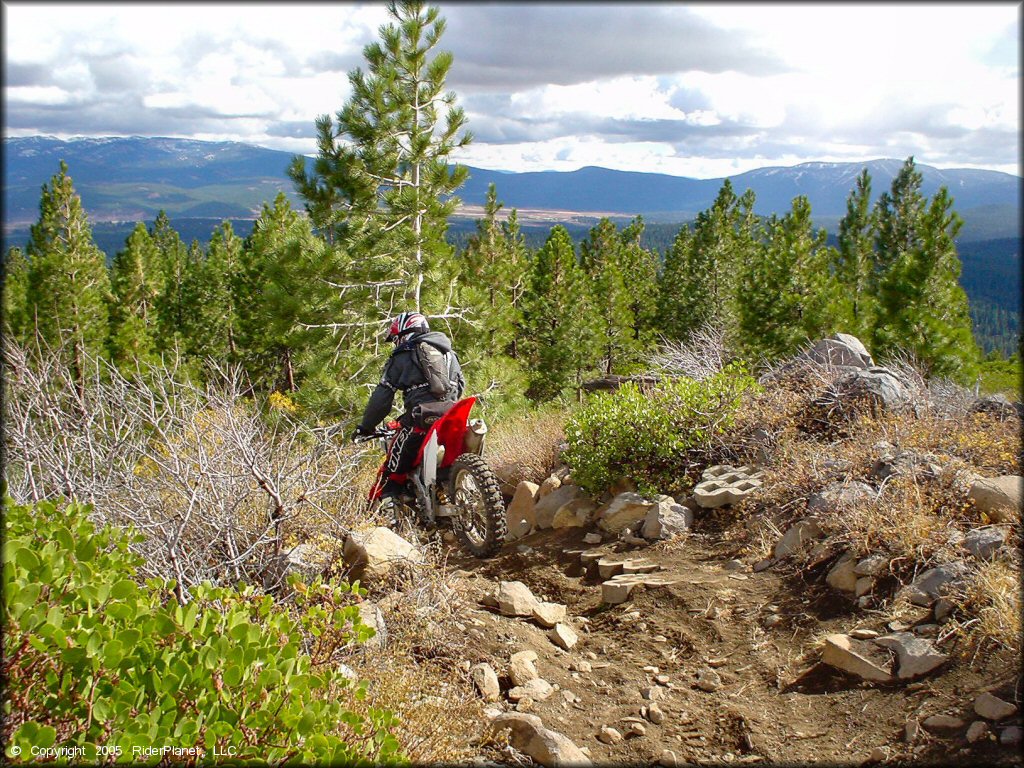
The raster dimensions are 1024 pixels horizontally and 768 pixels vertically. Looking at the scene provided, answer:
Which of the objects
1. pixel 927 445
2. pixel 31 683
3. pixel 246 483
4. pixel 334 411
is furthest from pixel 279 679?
pixel 334 411

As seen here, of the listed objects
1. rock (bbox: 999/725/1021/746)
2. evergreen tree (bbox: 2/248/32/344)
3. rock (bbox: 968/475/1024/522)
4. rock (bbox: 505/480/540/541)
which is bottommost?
evergreen tree (bbox: 2/248/32/344)

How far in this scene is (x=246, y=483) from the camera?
14.7ft

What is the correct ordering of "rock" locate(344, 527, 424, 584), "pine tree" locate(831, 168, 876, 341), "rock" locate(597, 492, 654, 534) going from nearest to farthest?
1. "rock" locate(344, 527, 424, 584)
2. "rock" locate(597, 492, 654, 534)
3. "pine tree" locate(831, 168, 876, 341)

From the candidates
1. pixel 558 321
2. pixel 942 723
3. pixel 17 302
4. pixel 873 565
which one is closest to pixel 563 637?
pixel 873 565

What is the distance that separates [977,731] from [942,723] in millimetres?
129

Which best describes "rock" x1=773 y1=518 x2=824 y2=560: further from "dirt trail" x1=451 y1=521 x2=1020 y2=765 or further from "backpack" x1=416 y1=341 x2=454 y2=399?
"backpack" x1=416 y1=341 x2=454 y2=399

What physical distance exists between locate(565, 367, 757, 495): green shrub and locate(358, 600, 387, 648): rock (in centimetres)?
253

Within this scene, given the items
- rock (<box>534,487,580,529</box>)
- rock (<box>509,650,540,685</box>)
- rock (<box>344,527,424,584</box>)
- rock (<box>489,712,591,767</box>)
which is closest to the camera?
rock (<box>489,712,591,767</box>)

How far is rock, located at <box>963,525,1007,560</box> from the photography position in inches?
141

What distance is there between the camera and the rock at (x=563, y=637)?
4.03m

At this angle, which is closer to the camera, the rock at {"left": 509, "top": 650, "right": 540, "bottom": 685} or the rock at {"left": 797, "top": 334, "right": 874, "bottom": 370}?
the rock at {"left": 509, "top": 650, "right": 540, "bottom": 685}

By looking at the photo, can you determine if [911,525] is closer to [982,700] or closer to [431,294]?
[982,700]

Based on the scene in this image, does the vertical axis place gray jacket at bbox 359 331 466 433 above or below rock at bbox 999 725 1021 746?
above

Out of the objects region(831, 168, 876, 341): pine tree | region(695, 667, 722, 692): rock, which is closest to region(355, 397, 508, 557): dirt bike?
region(695, 667, 722, 692): rock
